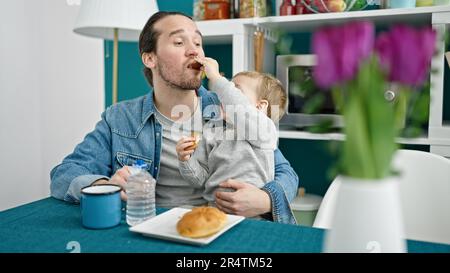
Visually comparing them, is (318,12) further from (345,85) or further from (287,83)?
(345,85)

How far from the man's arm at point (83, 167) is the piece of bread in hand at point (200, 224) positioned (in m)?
0.44

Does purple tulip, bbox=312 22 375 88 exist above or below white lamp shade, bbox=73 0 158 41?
below

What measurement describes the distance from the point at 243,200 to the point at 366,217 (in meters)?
0.67

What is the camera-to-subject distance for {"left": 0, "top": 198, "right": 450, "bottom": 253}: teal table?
34.0 inches

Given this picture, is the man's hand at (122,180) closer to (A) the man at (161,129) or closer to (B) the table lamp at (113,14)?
(A) the man at (161,129)

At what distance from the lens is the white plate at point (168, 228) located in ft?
2.89

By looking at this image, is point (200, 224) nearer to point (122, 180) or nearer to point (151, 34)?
point (122, 180)

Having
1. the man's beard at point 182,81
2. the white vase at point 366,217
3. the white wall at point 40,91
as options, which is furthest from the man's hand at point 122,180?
the white wall at point 40,91

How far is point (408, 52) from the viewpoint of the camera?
0.47 m

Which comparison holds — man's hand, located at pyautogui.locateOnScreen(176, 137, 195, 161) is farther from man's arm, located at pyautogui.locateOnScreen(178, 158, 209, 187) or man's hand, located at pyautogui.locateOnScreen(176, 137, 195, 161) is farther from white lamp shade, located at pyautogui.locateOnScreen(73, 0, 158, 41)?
white lamp shade, located at pyautogui.locateOnScreen(73, 0, 158, 41)

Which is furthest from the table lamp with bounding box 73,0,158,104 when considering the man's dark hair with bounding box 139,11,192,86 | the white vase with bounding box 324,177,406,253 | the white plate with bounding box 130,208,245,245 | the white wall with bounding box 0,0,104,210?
the white vase with bounding box 324,177,406,253

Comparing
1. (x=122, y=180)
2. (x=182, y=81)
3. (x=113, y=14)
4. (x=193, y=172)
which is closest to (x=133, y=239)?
(x=122, y=180)

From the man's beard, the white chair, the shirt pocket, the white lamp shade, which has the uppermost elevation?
the white lamp shade

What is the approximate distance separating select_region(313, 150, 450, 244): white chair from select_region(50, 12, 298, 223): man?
37 centimetres
